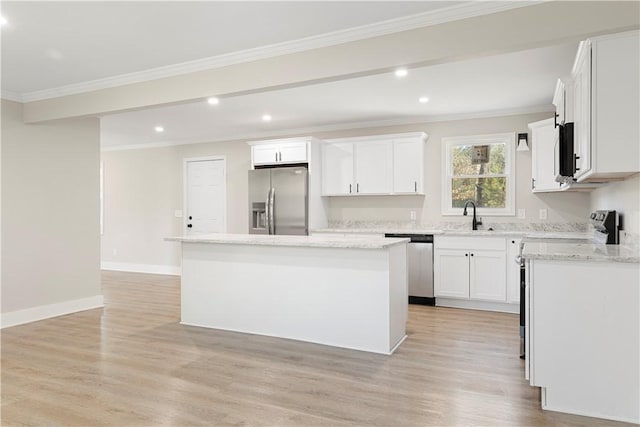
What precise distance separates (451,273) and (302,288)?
2.20 m

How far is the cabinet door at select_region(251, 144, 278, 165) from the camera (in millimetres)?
6293

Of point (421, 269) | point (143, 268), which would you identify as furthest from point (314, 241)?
point (143, 268)

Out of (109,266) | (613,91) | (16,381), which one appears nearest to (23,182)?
(16,381)

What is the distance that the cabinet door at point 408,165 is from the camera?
5.61m

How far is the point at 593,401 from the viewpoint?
238cm

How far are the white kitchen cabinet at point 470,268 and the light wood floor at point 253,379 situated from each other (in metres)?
0.65

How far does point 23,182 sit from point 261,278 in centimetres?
280

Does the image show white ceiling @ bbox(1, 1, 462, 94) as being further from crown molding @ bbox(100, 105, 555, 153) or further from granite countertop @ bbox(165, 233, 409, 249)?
crown molding @ bbox(100, 105, 555, 153)

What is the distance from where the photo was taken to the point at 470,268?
5055 mm

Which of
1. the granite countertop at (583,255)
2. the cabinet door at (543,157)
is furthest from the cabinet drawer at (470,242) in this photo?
the granite countertop at (583,255)

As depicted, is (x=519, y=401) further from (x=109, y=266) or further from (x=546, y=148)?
(x=109, y=266)

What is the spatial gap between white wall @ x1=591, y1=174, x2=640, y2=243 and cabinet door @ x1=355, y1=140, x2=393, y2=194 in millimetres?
2511

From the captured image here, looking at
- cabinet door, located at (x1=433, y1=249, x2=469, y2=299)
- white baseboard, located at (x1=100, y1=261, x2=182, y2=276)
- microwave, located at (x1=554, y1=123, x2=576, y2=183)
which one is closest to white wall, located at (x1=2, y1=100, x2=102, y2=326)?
white baseboard, located at (x1=100, y1=261, x2=182, y2=276)

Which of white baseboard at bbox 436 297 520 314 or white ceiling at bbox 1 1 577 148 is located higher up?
white ceiling at bbox 1 1 577 148
